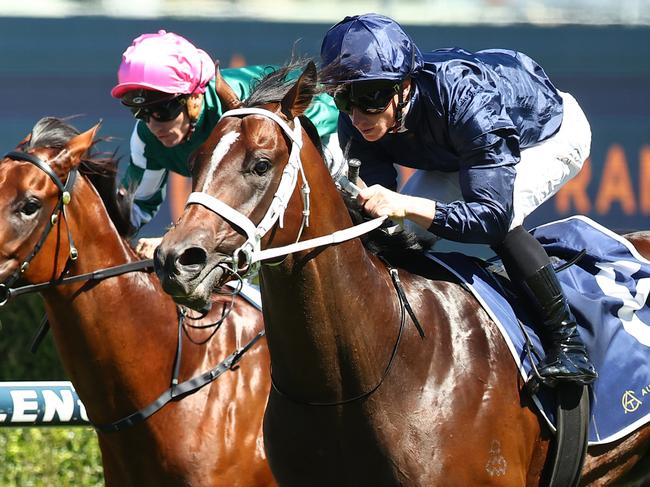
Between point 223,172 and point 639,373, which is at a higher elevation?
point 223,172

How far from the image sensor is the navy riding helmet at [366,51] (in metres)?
3.02

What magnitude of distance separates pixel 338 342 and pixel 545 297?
0.69 meters

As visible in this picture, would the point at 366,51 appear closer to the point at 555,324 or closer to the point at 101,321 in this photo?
the point at 555,324

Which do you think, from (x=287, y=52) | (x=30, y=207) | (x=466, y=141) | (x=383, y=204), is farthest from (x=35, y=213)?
(x=287, y=52)

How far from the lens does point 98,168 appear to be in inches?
157

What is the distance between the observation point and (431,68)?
129 inches

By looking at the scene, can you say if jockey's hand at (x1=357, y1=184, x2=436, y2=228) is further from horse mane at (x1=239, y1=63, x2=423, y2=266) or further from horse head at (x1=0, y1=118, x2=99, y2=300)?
horse head at (x1=0, y1=118, x2=99, y2=300)

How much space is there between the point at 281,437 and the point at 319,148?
2.62 ft

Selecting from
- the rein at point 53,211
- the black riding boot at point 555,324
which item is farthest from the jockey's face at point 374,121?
Answer: the rein at point 53,211

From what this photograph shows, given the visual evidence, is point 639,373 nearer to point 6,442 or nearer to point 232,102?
point 232,102

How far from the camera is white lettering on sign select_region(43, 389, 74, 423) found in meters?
4.39

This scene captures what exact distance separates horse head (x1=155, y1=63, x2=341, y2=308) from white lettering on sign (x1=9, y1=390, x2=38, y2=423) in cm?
199

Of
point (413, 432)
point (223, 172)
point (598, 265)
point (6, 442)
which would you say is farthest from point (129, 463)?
point (6, 442)

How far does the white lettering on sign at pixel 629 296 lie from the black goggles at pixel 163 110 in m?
1.68
